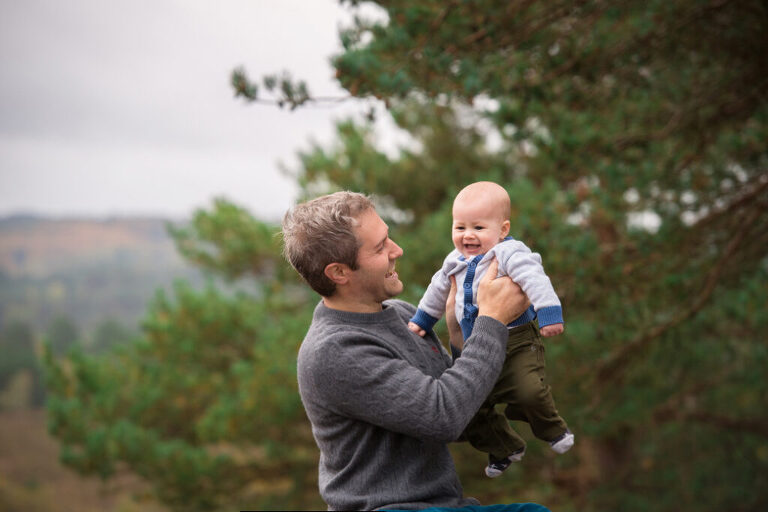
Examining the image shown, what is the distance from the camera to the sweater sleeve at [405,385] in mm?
1736

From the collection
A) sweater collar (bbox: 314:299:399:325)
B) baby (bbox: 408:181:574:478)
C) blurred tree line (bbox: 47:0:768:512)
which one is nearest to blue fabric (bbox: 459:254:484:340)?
baby (bbox: 408:181:574:478)

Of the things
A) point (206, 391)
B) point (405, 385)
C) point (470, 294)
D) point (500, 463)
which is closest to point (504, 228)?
point (470, 294)

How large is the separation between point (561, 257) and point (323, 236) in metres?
2.62

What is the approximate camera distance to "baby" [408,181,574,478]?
186cm

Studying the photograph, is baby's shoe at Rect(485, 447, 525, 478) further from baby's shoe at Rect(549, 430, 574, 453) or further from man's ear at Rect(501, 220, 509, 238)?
man's ear at Rect(501, 220, 509, 238)

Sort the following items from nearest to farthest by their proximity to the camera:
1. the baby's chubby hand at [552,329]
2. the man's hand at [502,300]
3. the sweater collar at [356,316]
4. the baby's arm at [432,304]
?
the baby's chubby hand at [552,329], the man's hand at [502,300], the sweater collar at [356,316], the baby's arm at [432,304]

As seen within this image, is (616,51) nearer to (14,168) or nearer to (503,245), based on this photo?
(503,245)

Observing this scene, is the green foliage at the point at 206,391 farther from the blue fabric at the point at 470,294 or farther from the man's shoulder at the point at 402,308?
the blue fabric at the point at 470,294

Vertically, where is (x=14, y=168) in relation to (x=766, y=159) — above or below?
above

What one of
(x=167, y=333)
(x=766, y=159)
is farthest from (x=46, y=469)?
(x=766, y=159)

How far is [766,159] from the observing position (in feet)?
17.2

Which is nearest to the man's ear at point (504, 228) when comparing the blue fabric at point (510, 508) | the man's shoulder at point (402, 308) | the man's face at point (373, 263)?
the man's face at point (373, 263)

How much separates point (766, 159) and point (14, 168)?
52875 mm

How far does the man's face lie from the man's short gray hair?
0.06ft
